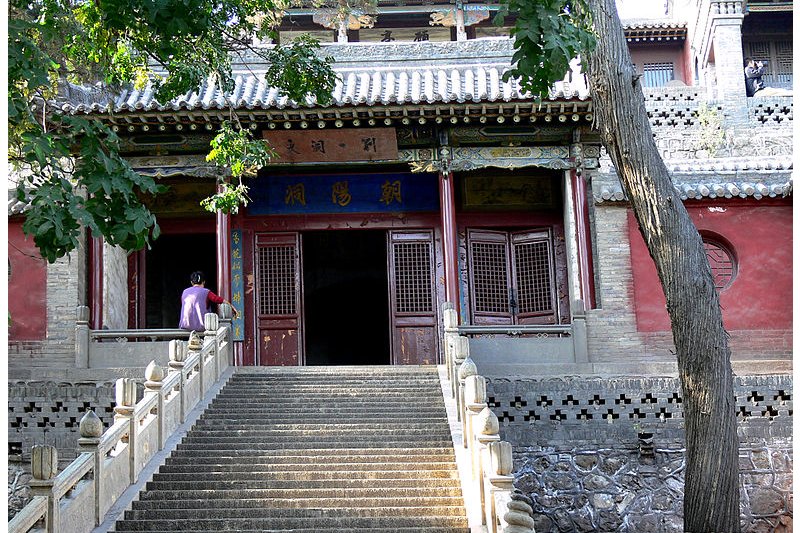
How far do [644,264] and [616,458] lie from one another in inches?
Answer: 131

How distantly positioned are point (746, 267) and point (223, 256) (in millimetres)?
6312

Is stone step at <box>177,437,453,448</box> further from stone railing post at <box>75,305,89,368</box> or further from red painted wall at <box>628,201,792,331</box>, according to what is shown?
red painted wall at <box>628,201,792,331</box>

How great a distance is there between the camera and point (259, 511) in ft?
26.7

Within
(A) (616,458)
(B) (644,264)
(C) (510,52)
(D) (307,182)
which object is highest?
(C) (510,52)

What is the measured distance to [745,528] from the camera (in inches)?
392

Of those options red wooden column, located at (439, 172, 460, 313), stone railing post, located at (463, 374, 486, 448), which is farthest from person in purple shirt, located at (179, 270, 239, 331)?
stone railing post, located at (463, 374, 486, 448)

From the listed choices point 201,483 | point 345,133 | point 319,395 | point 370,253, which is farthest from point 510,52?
point 201,483

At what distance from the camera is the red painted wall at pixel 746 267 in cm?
1287

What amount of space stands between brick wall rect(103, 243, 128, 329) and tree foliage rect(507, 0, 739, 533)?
283 inches

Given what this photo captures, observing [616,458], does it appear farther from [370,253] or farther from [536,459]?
[370,253]

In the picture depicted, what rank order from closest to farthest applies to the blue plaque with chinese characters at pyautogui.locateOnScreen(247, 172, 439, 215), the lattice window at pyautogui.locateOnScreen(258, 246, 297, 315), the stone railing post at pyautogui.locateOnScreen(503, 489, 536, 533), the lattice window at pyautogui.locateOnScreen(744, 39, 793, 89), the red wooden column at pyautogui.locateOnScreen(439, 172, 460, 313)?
the stone railing post at pyautogui.locateOnScreen(503, 489, 536, 533), the red wooden column at pyautogui.locateOnScreen(439, 172, 460, 313), the lattice window at pyautogui.locateOnScreen(258, 246, 297, 315), the blue plaque with chinese characters at pyautogui.locateOnScreen(247, 172, 439, 215), the lattice window at pyautogui.locateOnScreen(744, 39, 793, 89)

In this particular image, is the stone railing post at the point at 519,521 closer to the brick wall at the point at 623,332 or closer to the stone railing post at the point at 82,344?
the brick wall at the point at 623,332

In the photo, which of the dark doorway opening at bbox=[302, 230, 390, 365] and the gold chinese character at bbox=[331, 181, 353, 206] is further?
the dark doorway opening at bbox=[302, 230, 390, 365]

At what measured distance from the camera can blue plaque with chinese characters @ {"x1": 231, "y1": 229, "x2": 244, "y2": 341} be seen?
14.1m
